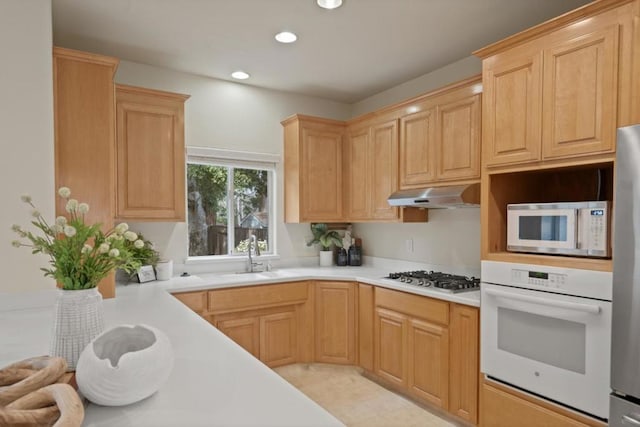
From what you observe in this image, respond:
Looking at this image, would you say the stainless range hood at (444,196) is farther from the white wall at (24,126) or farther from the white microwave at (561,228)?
the white wall at (24,126)

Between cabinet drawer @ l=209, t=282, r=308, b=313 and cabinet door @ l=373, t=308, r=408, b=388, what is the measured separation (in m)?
0.73

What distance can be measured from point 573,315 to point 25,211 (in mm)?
2998

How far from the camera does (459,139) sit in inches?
110

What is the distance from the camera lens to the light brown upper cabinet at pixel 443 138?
270cm

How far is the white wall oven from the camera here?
1.81m

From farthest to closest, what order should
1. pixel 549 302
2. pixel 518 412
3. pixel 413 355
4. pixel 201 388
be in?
1. pixel 413 355
2. pixel 518 412
3. pixel 549 302
4. pixel 201 388

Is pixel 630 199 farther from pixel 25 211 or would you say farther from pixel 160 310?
pixel 25 211

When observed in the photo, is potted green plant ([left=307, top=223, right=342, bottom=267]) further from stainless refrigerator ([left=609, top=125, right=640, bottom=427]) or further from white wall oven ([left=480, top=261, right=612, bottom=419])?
stainless refrigerator ([left=609, top=125, right=640, bottom=427])

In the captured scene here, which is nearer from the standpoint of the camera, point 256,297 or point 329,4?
point 329,4

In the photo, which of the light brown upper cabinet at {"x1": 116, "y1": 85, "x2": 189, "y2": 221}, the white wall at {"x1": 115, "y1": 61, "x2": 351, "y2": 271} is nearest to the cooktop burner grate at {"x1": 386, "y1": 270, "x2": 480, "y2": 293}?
the white wall at {"x1": 115, "y1": 61, "x2": 351, "y2": 271}

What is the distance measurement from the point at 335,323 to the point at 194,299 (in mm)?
1262

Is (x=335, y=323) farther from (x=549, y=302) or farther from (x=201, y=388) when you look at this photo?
(x=201, y=388)

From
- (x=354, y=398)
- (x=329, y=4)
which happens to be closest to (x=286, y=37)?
(x=329, y=4)

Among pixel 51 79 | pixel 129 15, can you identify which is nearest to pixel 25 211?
pixel 51 79
